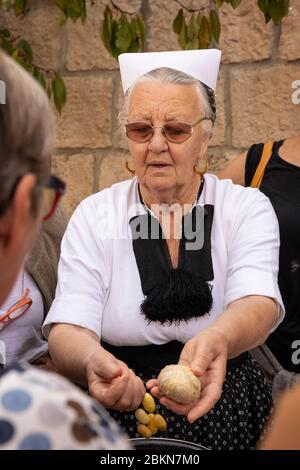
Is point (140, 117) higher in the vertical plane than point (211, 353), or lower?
higher

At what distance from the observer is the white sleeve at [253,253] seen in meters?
2.12

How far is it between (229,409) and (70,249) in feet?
2.00

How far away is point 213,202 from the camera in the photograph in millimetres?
2318

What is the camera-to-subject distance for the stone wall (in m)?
3.62

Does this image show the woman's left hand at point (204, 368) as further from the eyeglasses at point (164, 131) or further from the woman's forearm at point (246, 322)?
the eyeglasses at point (164, 131)

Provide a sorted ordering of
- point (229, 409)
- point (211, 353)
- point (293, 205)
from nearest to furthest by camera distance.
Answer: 1. point (211, 353)
2. point (229, 409)
3. point (293, 205)

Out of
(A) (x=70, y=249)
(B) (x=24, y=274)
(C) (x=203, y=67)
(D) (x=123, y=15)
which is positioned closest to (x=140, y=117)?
(C) (x=203, y=67)

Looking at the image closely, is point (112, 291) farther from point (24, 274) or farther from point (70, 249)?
point (24, 274)

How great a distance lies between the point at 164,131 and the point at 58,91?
144 centimetres

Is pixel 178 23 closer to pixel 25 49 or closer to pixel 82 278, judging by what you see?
pixel 25 49

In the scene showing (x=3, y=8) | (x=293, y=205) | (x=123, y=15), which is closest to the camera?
(x=293, y=205)

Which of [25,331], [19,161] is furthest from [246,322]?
[19,161]

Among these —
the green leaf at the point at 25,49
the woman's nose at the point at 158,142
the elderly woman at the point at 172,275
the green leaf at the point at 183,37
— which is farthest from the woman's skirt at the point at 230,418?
the green leaf at the point at 25,49

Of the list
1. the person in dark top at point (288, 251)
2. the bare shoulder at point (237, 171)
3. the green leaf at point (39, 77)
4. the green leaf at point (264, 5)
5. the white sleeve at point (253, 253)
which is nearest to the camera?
the white sleeve at point (253, 253)
